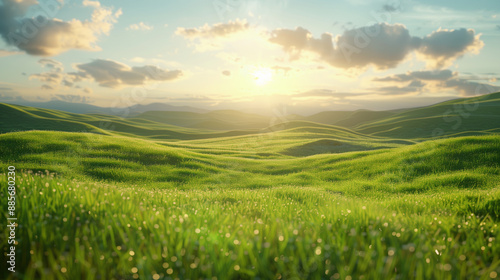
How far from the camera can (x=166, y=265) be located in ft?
9.46

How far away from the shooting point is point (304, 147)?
53938mm

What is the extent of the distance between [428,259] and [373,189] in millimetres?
15868

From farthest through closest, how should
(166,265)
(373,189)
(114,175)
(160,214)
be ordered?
(114,175), (373,189), (160,214), (166,265)

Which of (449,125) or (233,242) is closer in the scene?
(233,242)

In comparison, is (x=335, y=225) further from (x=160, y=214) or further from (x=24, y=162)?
(x=24, y=162)

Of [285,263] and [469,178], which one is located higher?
[285,263]

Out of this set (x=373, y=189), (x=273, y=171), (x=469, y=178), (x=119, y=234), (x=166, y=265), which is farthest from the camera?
(x=273, y=171)

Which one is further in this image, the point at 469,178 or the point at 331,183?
the point at 331,183

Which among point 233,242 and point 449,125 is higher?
point 233,242

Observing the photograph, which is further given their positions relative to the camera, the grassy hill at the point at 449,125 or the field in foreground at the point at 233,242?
the grassy hill at the point at 449,125

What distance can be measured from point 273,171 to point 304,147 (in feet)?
88.4

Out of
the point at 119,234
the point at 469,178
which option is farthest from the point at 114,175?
the point at 469,178

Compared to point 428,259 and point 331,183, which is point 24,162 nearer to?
point 331,183

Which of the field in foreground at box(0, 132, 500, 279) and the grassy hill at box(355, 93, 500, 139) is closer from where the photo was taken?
the field in foreground at box(0, 132, 500, 279)
